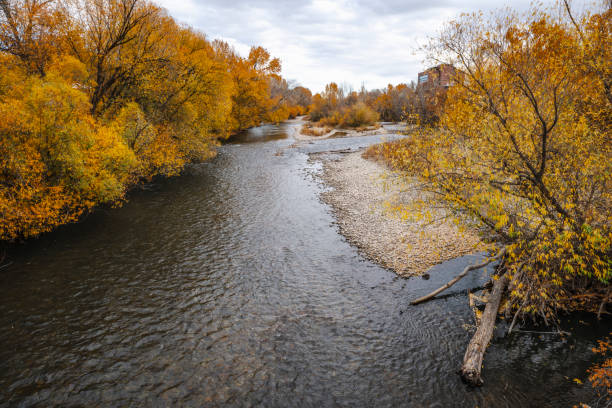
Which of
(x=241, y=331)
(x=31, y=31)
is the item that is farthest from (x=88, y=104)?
(x=241, y=331)

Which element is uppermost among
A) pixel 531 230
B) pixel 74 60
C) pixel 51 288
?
pixel 74 60

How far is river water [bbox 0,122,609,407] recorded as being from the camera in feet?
26.9

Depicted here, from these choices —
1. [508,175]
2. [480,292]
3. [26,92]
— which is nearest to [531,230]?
[508,175]

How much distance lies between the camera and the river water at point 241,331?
820 centimetres

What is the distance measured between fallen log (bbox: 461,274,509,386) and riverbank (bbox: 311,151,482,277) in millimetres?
2081

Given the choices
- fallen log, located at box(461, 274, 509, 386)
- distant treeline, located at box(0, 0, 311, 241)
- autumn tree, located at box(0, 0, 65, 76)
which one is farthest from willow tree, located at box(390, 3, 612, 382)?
autumn tree, located at box(0, 0, 65, 76)

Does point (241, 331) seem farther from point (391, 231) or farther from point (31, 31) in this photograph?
point (31, 31)

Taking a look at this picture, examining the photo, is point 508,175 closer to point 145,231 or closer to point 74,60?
point 145,231

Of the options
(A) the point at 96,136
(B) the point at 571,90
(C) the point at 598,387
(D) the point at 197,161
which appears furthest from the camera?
(D) the point at 197,161

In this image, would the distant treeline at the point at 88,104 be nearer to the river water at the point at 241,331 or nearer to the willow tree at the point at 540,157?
the river water at the point at 241,331

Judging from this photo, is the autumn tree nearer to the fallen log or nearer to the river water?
the river water

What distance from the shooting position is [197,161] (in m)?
36.1

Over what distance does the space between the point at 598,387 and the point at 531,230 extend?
457 cm

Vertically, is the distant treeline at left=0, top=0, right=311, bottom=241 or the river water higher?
the distant treeline at left=0, top=0, right=311, bottom=241
